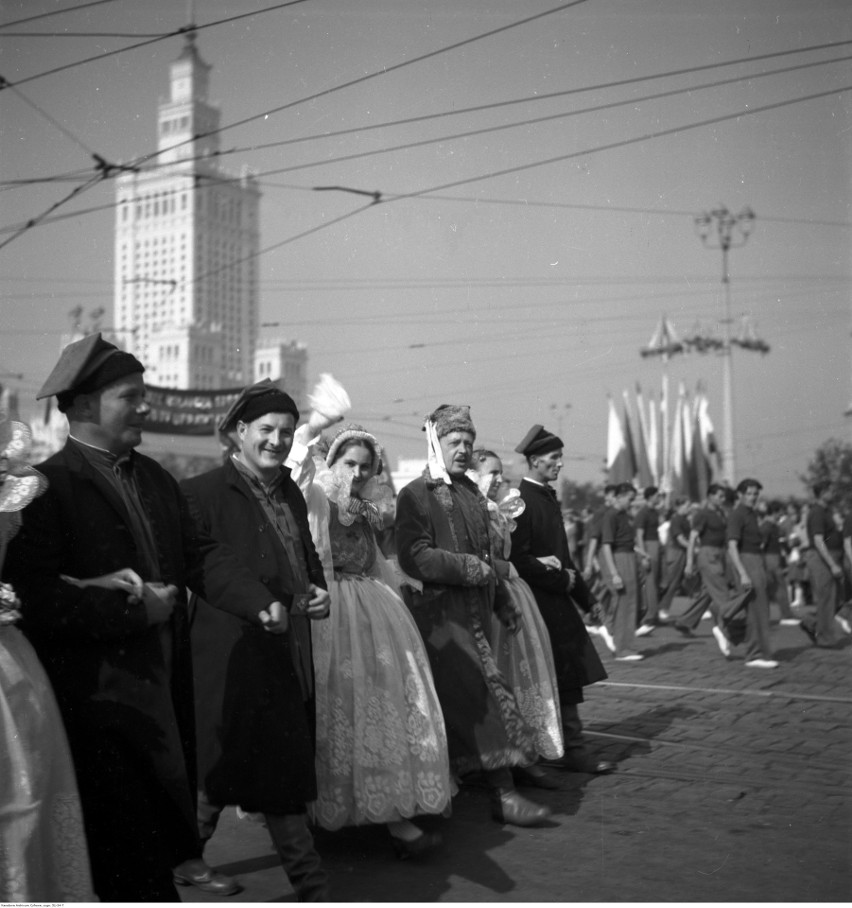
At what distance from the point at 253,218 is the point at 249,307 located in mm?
20881

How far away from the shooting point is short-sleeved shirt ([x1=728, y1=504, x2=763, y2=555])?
425 inches

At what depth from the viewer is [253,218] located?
3083cm

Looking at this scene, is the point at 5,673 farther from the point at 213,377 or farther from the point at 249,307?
the point at 213,377

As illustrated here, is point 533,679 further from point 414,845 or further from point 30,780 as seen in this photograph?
point 30,780

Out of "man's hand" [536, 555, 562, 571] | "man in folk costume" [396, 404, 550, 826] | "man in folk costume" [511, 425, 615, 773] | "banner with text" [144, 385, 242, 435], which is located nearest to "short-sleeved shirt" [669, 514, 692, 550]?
"man in folk costume" [511, 425, 615, 773]

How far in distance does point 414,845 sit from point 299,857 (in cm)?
89

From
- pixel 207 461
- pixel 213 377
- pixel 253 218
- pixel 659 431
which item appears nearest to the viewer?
pixel 659 431

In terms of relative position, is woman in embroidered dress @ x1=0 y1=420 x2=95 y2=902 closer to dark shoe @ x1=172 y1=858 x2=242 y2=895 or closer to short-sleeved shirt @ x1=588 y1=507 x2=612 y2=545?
dark shoe @ x1=172 y1=858 x2=242 y2=895

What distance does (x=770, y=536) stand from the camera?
12.3 meters

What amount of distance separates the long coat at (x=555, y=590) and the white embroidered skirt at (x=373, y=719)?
159cm

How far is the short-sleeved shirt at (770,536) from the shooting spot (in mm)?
11408

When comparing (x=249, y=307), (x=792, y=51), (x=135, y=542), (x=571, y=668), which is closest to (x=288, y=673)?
(x=135, y=542)

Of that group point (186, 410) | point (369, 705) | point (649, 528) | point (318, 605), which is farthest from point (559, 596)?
point (186, 410)

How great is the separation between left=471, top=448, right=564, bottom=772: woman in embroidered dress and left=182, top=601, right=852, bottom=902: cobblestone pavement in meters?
0.24
